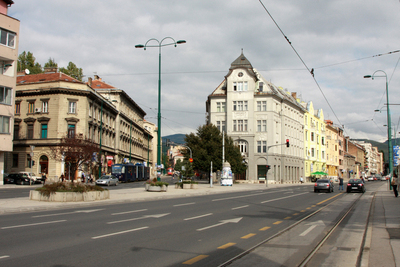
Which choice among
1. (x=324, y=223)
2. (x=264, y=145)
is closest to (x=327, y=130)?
(x=264, y=145)

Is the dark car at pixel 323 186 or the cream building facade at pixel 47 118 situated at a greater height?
the cream building facade at pixel 47 118

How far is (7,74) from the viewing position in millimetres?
42406

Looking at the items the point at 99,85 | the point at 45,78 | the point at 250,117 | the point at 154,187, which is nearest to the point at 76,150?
the point at 45,78

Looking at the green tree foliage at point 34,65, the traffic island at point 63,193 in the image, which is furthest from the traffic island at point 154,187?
the green tree foliage at point 34,65

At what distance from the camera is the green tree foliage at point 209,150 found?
5553 centimetres

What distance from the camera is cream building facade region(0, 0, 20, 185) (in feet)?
136

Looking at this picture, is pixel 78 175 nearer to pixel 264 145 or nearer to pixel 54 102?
pixel 54 102

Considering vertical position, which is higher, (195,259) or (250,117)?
(250,117)

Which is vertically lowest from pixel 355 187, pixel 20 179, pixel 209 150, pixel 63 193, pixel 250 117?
pixel 355 187

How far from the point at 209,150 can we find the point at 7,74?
29239 millimetres

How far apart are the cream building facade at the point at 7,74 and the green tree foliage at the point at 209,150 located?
25.6 metres

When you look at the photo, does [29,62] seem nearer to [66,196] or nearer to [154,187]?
[154,187]

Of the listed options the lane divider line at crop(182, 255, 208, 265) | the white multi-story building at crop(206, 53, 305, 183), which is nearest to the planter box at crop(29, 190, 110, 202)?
the lane divider line at crop(182, 255, 208, 265)

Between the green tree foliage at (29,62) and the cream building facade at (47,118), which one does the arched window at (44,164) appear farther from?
the green tree foliage at (29,62)
